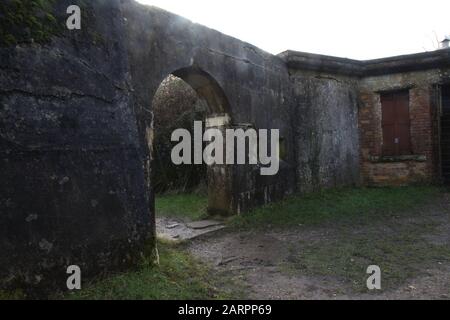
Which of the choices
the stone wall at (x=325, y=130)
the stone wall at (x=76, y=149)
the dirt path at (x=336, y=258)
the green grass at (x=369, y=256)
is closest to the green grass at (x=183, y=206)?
the dirt path at (x=336, y=258)

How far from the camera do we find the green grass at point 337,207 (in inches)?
238

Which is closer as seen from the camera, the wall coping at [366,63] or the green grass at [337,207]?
the green grass at [337,207]

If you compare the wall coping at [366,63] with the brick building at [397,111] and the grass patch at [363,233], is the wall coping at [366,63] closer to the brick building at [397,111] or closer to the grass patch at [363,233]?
the brick building at [397,111]

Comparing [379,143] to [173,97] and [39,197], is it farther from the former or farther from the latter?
[39,197]

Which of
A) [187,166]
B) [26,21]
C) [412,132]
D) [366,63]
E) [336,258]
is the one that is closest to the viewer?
[26,21]

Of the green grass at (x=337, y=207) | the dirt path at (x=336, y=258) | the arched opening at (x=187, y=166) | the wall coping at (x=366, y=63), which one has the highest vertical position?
the wall coping at (x=366, y=63)

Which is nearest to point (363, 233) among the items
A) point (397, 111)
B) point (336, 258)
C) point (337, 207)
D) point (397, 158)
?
point (336, 258)

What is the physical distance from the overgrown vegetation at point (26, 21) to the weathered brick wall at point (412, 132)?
833cm

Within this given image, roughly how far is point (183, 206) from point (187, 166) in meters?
2.15

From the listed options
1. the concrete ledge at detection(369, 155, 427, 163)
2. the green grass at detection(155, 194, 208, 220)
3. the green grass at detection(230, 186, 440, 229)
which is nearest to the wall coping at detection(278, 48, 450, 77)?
the concrete ledge at detection(369, 155, 427, 163)

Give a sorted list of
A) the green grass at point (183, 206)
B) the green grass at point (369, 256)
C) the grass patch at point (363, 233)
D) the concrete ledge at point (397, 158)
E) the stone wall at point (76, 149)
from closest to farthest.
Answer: the stone wall at point (76, 149)
the green grass at point (369, 256)
the grass patch at point (363, 233)
the green grass at point (183, 206)
the concrete ledge at point (397, 158)

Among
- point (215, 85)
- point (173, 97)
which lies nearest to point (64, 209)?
point (215, 85)

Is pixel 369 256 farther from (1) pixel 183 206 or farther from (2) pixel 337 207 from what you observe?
(1) pixel 183 206

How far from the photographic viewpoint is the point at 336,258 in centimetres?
420
